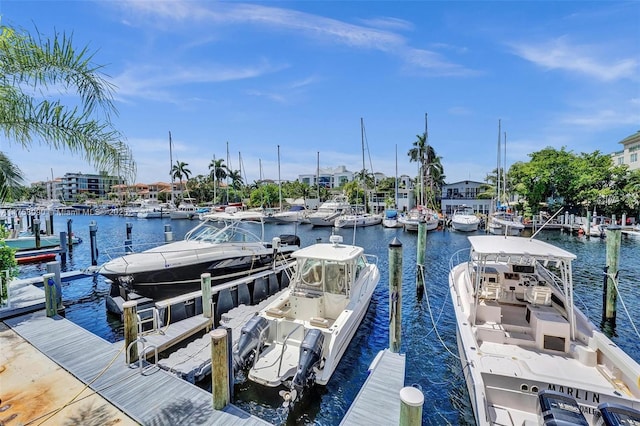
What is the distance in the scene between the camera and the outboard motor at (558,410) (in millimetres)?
3950

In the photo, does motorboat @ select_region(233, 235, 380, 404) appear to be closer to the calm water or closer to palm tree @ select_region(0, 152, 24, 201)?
the calm water

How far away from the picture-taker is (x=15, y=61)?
4.68 metres

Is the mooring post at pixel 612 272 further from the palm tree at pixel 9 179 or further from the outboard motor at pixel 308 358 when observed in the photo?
the palm tree at pixel 9 179

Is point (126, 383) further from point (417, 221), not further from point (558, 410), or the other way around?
point (417, 221)

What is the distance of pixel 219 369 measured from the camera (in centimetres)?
491

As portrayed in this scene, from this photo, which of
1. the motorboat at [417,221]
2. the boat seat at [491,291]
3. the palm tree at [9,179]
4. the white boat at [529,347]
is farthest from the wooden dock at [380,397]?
the motorboat at [417,221]

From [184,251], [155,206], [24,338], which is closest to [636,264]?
[184,251]

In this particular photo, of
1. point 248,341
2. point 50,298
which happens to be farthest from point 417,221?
point 50,298

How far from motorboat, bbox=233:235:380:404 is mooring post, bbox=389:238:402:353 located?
1.12 metres

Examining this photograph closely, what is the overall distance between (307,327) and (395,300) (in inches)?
87.5

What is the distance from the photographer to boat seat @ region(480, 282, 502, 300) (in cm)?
764

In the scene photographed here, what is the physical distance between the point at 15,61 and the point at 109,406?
5.72 m

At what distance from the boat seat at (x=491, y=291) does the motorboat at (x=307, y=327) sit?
3.29 m

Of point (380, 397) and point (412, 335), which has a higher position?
point (380, 397)
